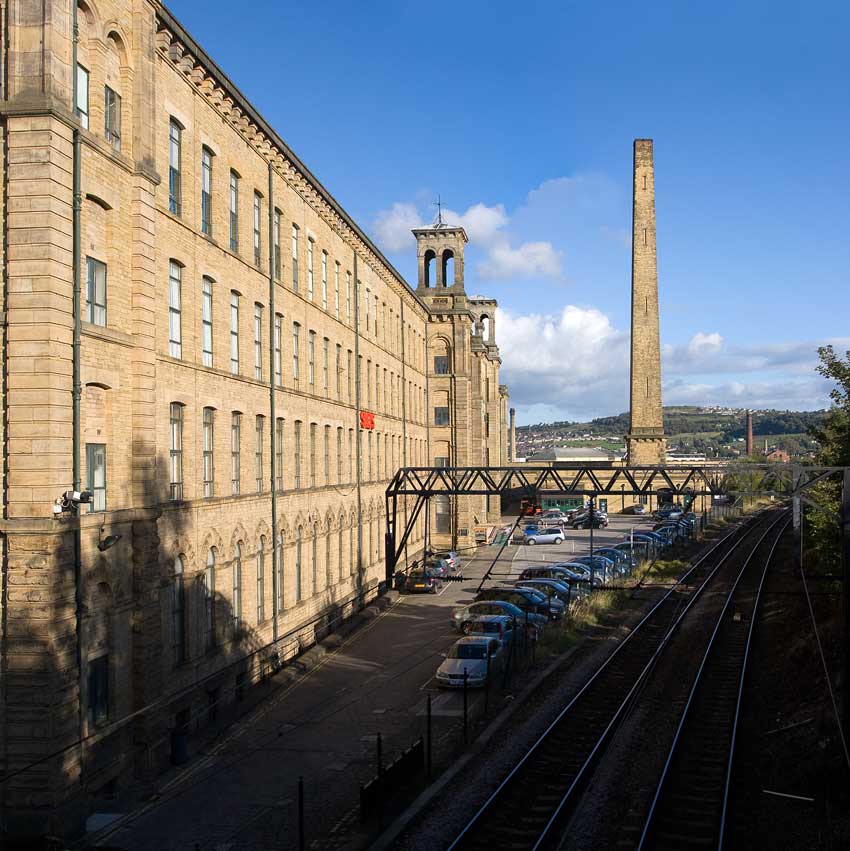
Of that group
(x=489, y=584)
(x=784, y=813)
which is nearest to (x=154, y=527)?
(x=784, y=813)

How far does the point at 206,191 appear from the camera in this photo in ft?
80.3

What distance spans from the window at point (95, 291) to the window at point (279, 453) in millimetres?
11113

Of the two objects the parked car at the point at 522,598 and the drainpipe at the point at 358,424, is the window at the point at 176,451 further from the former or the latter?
the drainpipe at the point at 358,424

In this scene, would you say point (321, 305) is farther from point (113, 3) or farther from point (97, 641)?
point (97, 641)

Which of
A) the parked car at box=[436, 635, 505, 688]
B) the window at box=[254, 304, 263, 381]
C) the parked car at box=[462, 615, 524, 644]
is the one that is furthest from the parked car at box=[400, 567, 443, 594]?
the window at box=[254, 304, 263, 381]

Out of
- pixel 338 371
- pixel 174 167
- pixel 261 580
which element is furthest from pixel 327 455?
pixel 174 167

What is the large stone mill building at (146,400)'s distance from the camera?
1611 cm

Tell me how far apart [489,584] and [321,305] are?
59.9 ft

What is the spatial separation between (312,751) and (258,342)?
1224 centimetres

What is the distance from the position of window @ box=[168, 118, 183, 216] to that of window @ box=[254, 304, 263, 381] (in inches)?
225

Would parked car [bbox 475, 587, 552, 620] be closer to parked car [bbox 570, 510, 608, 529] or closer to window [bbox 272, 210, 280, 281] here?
window [bbox 272, 210, 280, 281]

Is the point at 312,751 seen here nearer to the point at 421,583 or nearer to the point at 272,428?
the point at 272,428

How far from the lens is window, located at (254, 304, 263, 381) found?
1094 inches

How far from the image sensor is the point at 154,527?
781 inches
